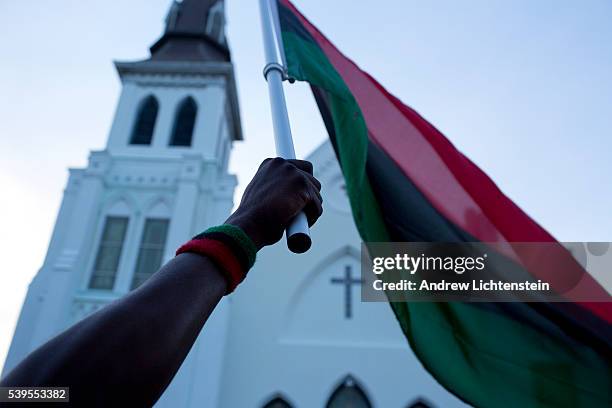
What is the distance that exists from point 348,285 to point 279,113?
33.1 ft

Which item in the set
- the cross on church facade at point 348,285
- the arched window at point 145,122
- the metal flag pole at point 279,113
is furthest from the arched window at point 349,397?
the metal flag pole at point 279,113

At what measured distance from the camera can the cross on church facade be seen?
1158cm

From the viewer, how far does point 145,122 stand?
583 inches

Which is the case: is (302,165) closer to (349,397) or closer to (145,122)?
(349,397)

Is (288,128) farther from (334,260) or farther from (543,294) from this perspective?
(334,260)

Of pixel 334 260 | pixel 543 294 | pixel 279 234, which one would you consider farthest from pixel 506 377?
pixel 334 260

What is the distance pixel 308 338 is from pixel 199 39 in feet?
40.9

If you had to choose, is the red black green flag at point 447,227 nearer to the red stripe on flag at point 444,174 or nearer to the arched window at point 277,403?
the red stripe on flag at point 444,174

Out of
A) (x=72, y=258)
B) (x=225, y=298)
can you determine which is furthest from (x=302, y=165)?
(x=72, y=258)

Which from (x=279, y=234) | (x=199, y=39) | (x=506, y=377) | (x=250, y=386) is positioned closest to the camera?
(x=279, y=234)

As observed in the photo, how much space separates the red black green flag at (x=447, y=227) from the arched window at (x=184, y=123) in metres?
11.0

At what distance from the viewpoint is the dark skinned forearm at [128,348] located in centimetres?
76

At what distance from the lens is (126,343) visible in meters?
0.81

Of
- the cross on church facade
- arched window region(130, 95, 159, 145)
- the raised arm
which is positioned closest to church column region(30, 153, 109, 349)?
arched window region(130, 95, 159, 145)
